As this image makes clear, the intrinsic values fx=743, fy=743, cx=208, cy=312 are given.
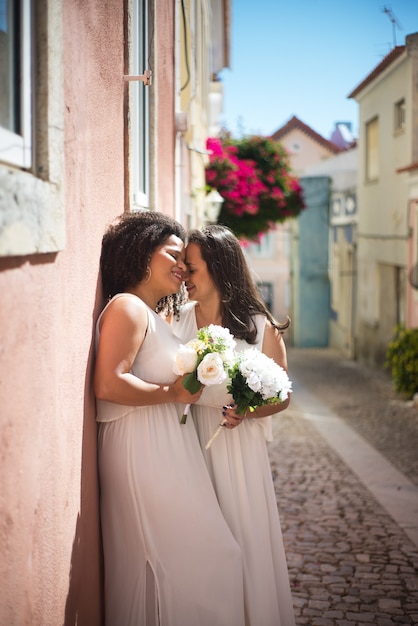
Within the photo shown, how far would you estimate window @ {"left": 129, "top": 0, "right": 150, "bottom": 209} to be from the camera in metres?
4.32

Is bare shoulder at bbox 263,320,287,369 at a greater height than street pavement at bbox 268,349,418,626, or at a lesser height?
greater

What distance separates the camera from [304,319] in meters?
27.4

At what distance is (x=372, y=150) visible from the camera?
1923cm

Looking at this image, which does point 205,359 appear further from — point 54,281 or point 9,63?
point 9,63

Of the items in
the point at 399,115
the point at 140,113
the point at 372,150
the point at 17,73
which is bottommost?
the point at 17,73

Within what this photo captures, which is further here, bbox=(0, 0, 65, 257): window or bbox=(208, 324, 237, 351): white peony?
bbox=(208, 324, 237, 351): white peony

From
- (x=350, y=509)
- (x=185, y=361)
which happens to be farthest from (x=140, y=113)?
(x=350, y=509)

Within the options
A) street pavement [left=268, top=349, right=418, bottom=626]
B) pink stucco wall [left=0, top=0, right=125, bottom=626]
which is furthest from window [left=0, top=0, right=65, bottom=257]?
street pavement [left=268, top=349, right=418, bottom=626]

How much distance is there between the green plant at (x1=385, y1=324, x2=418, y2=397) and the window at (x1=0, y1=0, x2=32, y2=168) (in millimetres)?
10808

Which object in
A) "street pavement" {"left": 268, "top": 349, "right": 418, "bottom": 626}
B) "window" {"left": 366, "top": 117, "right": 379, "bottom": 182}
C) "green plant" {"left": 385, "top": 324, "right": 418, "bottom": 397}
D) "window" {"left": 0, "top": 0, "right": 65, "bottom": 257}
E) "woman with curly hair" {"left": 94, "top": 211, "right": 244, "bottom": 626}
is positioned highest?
"window" {"left": 366, "top": 117, "right": 379, "bottom": 182}

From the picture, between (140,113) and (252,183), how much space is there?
984 centimetres

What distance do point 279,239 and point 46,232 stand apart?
34.8 metres

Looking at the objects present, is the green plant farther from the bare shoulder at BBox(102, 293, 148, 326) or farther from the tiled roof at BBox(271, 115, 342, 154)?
the tiled roof at BBox(271, 115, 342, 154)

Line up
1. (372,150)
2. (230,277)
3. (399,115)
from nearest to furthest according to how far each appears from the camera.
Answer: (230,277) → (399,115) → (372,150)
